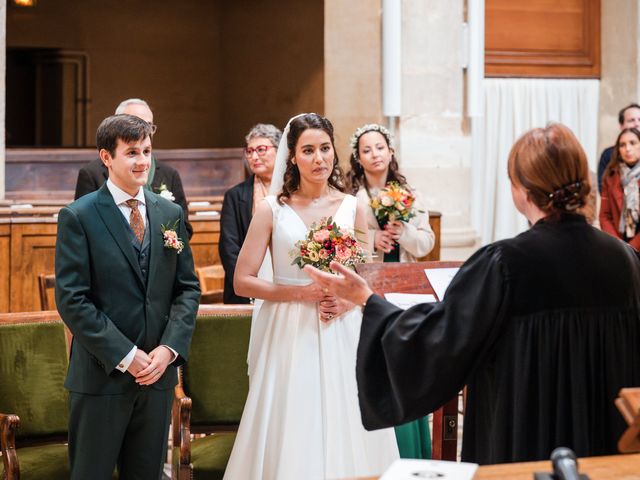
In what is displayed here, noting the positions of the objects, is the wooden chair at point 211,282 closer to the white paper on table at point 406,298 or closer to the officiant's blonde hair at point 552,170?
the white paper on table at point 406,298

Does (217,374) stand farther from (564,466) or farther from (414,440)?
(564,466)

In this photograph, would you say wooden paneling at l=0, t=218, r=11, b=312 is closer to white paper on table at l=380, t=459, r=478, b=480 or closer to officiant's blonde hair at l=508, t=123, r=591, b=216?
officiant's blonde hair at l=508, t=123, r=591, b=216

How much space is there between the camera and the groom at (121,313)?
3807mm

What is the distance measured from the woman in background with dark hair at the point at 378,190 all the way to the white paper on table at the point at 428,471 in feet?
11.7

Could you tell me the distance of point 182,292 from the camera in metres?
4.10

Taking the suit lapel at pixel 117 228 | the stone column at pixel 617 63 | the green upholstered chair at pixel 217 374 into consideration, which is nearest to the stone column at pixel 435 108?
the stone column at pixel 617 63

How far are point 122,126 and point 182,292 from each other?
68 centimetres

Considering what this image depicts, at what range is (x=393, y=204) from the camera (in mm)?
5793

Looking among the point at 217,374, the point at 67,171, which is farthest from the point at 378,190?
the point at 67,171

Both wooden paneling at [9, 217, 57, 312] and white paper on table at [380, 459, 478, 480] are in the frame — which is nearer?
white paper on table at [380, 459, 478, 480]

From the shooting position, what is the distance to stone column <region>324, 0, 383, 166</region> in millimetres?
9484

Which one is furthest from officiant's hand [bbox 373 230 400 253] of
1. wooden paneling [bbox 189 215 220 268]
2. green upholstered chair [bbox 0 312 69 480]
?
wooden paneling [bbox 189 215 220 268]

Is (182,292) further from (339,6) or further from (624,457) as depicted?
(339,6)

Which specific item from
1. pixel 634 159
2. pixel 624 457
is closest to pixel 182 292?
pixel 624 457
